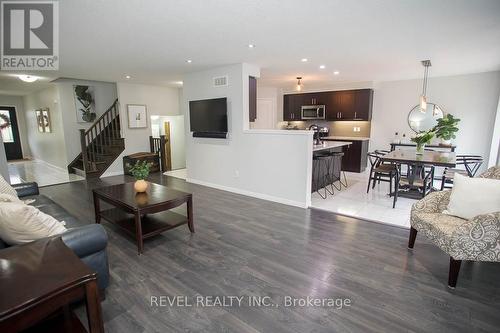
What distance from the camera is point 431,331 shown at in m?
1.82

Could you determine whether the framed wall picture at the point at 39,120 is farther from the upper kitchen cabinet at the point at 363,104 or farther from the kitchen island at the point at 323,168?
the upper kitchen cabinet at the point at 363,104

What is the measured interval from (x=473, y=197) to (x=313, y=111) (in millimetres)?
5832

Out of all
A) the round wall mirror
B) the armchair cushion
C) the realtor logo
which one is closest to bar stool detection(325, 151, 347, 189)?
the round wall mirror

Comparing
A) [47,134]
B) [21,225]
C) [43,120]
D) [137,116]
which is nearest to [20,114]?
[43,120]

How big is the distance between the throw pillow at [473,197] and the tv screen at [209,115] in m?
3.85

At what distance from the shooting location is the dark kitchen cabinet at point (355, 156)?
705 centimetres

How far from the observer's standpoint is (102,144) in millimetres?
7363

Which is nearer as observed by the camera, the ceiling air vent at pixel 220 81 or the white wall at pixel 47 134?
the ceiling air vent at pixel 220 81

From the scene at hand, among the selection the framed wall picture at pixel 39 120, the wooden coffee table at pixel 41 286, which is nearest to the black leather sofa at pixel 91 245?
the wooden coffee table at pixel 41 286

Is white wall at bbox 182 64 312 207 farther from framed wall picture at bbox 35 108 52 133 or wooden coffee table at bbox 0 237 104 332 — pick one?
framed wall picture at bbox 35 108 52 133

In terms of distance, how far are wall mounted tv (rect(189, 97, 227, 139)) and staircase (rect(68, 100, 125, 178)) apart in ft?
9.00

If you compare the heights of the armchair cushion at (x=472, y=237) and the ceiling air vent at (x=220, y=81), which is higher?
the ceiling air vent at (x=220, y=81)

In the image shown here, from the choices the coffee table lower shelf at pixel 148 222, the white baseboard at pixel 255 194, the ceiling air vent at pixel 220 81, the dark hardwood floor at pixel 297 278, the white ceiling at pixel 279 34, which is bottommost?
the dark hardwood floor at pixel 297 278

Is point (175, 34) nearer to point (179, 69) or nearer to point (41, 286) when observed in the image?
point (179, 69)
